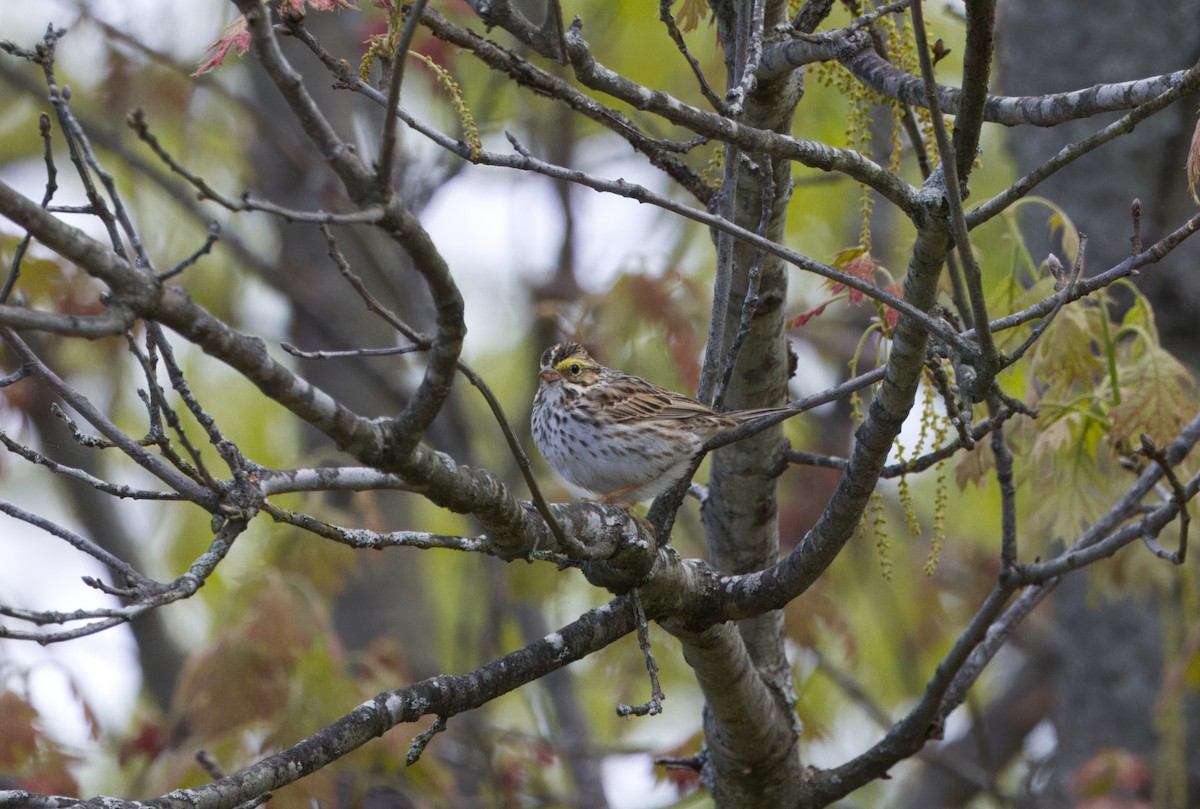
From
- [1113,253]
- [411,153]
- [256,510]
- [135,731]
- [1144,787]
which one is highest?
[411,153]

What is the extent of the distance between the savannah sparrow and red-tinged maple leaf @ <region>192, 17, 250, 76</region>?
205 centimetres

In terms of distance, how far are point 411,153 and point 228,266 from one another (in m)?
2.63

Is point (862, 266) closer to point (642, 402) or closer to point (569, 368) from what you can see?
point (642, 402)

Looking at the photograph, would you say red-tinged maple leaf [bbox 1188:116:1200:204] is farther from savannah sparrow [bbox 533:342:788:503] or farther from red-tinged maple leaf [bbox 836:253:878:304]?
savannah sparrow [bbox 533:342:788:503]

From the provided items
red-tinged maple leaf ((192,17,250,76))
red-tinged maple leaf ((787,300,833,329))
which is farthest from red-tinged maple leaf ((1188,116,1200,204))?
red-tinged maple leaf ((192,17,250,76))

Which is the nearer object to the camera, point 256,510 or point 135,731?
point 256,510

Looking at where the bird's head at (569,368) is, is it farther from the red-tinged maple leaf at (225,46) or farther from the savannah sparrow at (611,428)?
the red-tinged maple leaf at (225,46)

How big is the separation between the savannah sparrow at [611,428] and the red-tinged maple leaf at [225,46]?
2047 millimetres

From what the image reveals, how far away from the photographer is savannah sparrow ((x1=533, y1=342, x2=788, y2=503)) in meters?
4.70

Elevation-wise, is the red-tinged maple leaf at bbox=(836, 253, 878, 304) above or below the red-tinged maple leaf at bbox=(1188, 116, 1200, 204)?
above

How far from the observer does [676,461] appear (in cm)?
464

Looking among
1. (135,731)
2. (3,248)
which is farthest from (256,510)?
(135,731)

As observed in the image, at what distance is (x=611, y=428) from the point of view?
4988 millimetres

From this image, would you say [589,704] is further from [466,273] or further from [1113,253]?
[1113,253]
